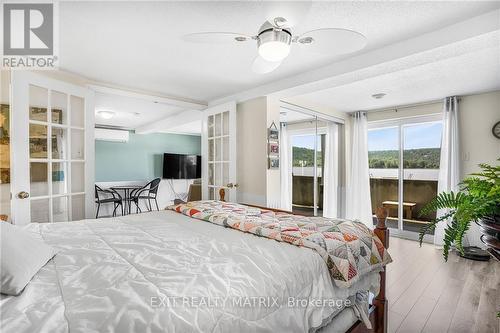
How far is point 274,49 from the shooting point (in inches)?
66.1

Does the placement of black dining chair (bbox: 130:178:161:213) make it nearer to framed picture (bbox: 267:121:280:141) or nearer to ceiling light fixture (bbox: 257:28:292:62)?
framed picture (bbox: 267:121:280:141)

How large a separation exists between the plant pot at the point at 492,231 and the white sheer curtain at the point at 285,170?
400cm

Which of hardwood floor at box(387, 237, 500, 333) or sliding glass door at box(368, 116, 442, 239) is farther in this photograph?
sliding glass door at box(368, 116, 442, 239)

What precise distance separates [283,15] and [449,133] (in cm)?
370

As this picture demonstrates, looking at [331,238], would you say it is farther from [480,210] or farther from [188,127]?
[188,127]

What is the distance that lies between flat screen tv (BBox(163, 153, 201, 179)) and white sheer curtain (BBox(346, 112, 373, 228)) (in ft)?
15.4

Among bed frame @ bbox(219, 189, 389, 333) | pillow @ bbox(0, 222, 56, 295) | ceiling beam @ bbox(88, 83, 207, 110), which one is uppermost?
ceiling beam @ bbox(88, 83, 207, 110)

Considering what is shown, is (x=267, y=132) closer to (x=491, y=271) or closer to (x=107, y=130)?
(x=491, y=271)

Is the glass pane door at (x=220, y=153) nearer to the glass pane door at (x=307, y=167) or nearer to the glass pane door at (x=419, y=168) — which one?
the glass pane door at (x=307, y=167)

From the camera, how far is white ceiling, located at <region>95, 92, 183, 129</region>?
13.3ft

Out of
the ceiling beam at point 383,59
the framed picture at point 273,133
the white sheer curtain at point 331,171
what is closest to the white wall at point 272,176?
the framed picture at point 273,133

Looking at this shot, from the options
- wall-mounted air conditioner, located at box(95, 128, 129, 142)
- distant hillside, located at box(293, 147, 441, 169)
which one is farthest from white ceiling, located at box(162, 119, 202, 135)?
distant hillside, located at box(293, 147, 441, 169)

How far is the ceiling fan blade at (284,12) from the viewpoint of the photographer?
57.0 inches

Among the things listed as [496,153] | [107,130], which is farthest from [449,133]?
[107,130]
